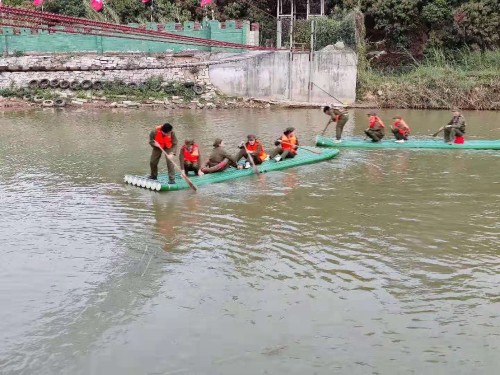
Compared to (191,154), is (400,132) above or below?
above

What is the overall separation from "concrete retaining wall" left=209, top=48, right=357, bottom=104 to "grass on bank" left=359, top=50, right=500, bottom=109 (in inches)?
48.7

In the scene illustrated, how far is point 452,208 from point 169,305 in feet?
20.0

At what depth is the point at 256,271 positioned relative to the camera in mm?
8258

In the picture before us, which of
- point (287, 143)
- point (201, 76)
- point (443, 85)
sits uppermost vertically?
point (201, 76)

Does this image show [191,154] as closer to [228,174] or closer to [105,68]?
[228,174]

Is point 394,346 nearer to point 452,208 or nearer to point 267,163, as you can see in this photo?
point 452,208

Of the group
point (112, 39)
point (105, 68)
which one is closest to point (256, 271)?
point (105, 68)

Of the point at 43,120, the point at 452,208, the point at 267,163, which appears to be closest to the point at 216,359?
the point at 452,208

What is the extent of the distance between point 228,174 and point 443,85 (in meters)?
16.9

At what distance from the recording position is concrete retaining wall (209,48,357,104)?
2650cm

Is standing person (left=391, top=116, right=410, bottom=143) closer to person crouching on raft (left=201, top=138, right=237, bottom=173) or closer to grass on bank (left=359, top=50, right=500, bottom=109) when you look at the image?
person crouching on raft (left=201, top=138, right=237, bottom=173)

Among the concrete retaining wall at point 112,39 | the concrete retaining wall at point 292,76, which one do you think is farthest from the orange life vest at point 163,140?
the concrete retaining wall at point 112,39

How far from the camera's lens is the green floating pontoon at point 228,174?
12016mm

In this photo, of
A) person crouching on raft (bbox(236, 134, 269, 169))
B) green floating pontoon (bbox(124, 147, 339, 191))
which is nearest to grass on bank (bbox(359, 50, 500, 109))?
green floating pontoon (bbox(124, 147, 339, 191))
